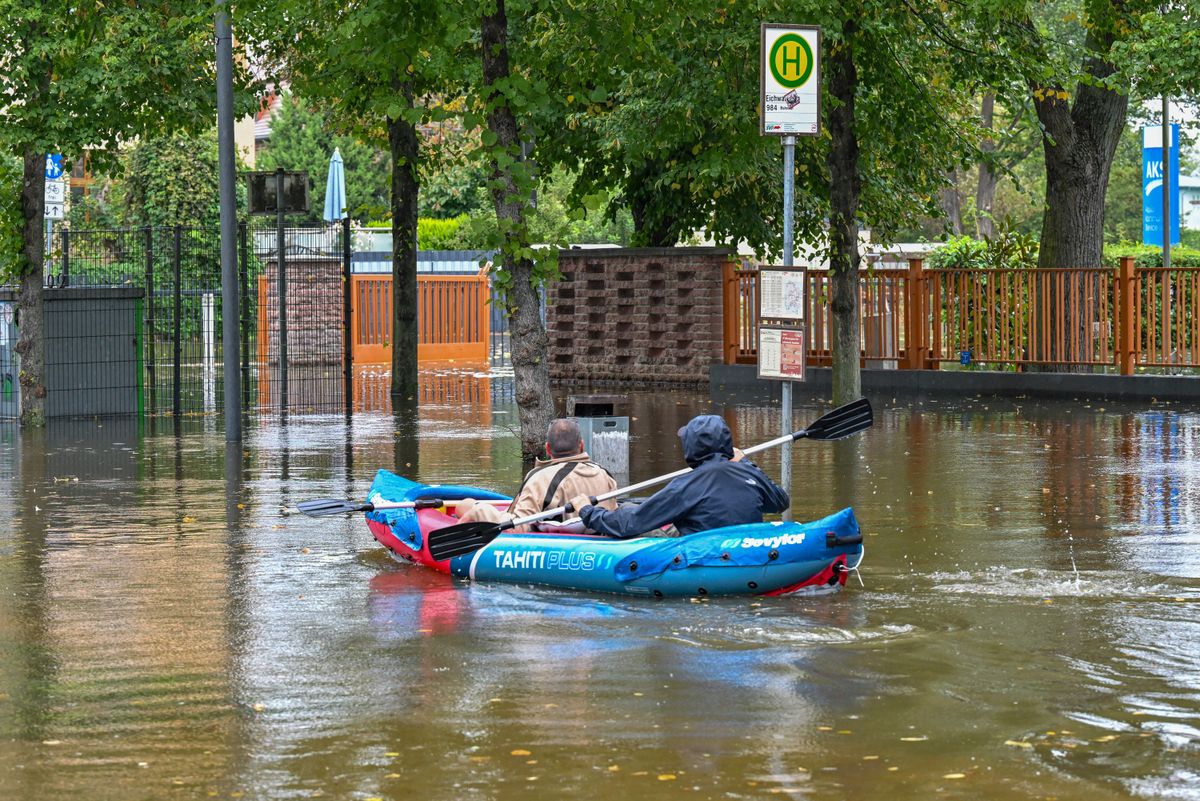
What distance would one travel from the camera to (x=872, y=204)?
1123 inches

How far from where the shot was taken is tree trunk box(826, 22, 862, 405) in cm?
2209

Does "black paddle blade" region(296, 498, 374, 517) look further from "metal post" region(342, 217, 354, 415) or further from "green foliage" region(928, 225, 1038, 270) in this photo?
"green foliage" region(928, 225, 1038, 270)

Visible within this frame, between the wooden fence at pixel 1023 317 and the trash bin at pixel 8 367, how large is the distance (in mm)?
10612

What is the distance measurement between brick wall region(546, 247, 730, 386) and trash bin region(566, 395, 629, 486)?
1339 cm

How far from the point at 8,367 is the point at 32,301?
8.24 ft

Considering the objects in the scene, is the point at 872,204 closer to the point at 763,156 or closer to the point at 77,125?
the point at 763,156

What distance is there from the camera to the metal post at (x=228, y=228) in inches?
755

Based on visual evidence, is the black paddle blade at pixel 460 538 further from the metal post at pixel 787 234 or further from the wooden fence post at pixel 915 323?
the wooden fence post at pixel 915 323

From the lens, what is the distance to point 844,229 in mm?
22984

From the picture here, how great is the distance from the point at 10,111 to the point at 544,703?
14.6 metres

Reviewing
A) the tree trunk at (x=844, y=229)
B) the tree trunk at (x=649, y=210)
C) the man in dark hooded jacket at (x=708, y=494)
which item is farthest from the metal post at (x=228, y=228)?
the tree trunk at (x=649, y=210)

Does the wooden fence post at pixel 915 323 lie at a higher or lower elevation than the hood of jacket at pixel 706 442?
higher

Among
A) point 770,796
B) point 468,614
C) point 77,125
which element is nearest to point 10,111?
point 77,125

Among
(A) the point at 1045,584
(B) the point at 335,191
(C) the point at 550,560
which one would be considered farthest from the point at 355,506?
(B) the point at 335,191
